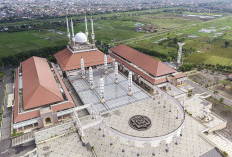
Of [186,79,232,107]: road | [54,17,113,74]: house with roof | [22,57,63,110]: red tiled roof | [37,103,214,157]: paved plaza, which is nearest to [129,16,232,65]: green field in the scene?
[186,79,232,107]: road

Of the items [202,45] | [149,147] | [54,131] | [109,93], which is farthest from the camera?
[202,45]

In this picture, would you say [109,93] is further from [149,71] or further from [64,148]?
[64,148]

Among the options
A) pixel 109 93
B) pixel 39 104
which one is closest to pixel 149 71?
pixel 109 93

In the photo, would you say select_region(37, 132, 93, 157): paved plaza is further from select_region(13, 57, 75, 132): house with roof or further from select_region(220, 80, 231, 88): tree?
select_region(220, 80, 231, 88): tree

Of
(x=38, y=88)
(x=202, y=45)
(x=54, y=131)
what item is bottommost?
(x=54, y=131)

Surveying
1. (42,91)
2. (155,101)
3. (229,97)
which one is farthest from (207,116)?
(42,91)

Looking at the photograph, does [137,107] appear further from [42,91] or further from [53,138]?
[42,91]

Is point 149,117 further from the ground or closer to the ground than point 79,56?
closer to the ground

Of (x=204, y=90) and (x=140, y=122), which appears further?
(x=204, y=90)
